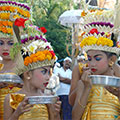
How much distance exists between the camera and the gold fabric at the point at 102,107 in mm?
3814

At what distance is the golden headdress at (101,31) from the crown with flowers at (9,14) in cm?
144

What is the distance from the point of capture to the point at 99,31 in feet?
13.4

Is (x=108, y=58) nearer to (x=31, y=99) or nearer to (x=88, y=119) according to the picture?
(x=88, y=119)

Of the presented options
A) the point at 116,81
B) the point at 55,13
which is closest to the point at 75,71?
the point at 116,81

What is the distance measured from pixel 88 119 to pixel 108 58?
839 millimetres

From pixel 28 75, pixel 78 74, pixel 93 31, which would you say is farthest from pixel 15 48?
pixel 93 31

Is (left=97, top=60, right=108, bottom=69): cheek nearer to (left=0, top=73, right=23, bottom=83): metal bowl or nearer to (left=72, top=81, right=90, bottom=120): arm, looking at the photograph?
(left=72, top=81, right=90, bottom=120): arm

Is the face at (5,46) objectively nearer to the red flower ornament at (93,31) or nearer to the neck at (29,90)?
the neck at (29,90)

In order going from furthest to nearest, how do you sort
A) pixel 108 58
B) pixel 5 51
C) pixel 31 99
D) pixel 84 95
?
pixel 5 51, pixel 108 58, pixel 84 95, pixel 31 99

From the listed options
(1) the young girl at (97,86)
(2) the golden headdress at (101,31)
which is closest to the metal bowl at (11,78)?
(1) the young girl at (97,86)

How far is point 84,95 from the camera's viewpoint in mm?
3680

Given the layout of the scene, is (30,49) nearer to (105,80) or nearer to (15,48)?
(15,48)

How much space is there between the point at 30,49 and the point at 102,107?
3.98ft

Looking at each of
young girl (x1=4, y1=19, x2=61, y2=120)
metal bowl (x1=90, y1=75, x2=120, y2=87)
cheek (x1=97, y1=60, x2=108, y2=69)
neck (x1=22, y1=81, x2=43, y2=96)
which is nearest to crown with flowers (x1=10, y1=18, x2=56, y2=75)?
young girl (x1=4, y1=19, x2=61, y2=120)
